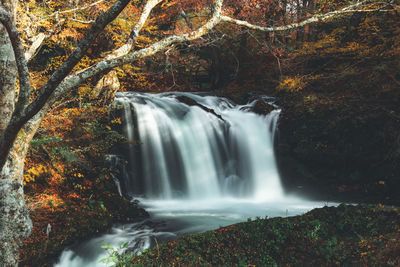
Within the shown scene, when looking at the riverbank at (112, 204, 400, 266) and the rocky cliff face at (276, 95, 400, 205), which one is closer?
the riverbank at (112, 204, 400, 266)

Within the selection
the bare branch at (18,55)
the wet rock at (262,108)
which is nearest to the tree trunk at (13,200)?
the bare branch at (18,55)

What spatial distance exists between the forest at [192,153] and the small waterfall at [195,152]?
0.05 m

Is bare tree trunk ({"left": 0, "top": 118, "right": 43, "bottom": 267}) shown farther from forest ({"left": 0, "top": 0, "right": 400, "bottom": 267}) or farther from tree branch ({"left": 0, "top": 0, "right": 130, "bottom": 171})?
tree branch ({"left": 0, "top": 0, "right": 130, "bottom": 171})

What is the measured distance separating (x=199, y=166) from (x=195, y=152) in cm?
58

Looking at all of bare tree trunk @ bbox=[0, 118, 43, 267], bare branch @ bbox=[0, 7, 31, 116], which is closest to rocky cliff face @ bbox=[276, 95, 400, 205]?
bare tree trunk @ bbox=[0, 118, 43, 267]

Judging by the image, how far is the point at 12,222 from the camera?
3777mm

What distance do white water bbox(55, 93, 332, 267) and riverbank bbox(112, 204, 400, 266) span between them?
158 centimetres

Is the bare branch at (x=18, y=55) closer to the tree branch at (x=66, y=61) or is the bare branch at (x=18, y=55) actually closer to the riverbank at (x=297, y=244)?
the tree branch at (x=66, y=61)

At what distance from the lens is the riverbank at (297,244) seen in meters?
4.58

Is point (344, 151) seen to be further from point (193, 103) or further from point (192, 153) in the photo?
point (193, 103)

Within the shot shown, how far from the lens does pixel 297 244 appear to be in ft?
17.5

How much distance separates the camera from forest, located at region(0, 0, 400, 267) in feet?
13.7

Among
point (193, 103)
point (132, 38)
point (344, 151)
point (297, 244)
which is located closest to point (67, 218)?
point (132, 38)

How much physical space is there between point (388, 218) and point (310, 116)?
5.32 meters
